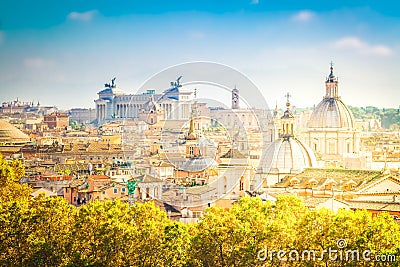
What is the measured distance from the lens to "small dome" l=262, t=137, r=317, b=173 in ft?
102

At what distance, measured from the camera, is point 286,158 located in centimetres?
3128

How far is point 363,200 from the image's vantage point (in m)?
24.6

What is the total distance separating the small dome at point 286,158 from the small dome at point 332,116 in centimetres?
1023

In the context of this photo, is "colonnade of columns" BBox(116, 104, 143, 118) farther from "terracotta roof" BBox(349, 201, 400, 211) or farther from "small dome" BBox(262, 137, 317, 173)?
"terracotta roof" BBox(349, 201, 400, 211)

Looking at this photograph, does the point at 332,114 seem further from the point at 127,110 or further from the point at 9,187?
the point at 127,110

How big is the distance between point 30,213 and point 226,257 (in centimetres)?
389

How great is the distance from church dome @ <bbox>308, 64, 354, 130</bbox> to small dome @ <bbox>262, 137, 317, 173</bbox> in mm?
10247

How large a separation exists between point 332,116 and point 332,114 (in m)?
0.13

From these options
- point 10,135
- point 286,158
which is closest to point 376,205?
point 286,158

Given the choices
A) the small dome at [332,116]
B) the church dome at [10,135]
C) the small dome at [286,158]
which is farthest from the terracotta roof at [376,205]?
the church dome at [10,135]

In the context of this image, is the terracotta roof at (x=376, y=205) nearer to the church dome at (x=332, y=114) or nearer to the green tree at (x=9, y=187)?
the green tree at (x=9, y=187)

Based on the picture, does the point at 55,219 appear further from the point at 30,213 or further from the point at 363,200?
the point at 363,200

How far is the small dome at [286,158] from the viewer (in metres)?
31.1

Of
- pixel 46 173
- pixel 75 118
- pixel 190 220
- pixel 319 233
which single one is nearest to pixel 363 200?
pixel 190 220
